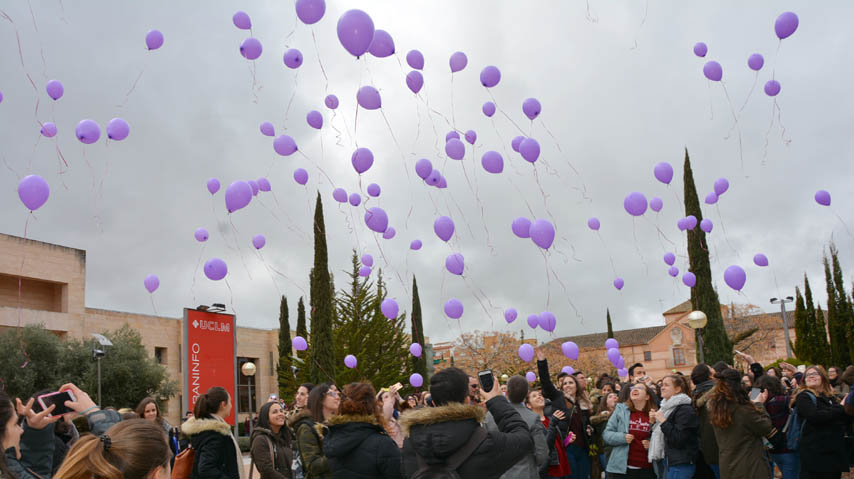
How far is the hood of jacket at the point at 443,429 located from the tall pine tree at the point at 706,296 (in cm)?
2119

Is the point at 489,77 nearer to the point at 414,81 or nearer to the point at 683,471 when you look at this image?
the point at 414,81

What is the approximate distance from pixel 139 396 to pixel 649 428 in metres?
25.7

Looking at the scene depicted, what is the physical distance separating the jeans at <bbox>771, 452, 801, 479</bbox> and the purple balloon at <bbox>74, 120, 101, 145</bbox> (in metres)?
8.42

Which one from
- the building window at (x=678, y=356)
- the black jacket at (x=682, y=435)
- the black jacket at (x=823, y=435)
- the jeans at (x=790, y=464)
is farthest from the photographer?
the building window at (x=678, y=356)

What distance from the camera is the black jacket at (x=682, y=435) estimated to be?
5871mm

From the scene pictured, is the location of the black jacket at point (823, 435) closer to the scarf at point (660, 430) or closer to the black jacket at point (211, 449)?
the scarf at point (660, 430)

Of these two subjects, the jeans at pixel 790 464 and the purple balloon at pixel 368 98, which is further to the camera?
the purple balloon at pixel 368 98

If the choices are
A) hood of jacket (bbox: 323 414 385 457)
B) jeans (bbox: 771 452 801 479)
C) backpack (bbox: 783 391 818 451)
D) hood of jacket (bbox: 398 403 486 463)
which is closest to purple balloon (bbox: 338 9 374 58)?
hood of jacket (bbox: 323 414 385 457)

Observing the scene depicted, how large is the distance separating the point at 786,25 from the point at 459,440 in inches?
302

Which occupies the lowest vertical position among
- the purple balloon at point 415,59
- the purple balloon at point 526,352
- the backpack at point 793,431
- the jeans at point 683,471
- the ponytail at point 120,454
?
the jeans at point 683,471

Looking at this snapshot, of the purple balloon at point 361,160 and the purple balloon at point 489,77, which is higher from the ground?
the purple balloon at point 489,77

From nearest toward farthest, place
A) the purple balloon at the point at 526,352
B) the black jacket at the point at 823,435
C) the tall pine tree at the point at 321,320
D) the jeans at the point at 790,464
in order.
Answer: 1. the black jacket at the point at 823,435
2. the jeans at the point at 790,464
3. the purple balloon at the point at 526,352
4. the tall pine tree at the point at 321,320

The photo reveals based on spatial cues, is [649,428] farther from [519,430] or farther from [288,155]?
[288,155]

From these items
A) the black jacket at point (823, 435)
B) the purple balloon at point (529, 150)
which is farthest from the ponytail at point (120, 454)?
the purple balloon at point (529, 150)
